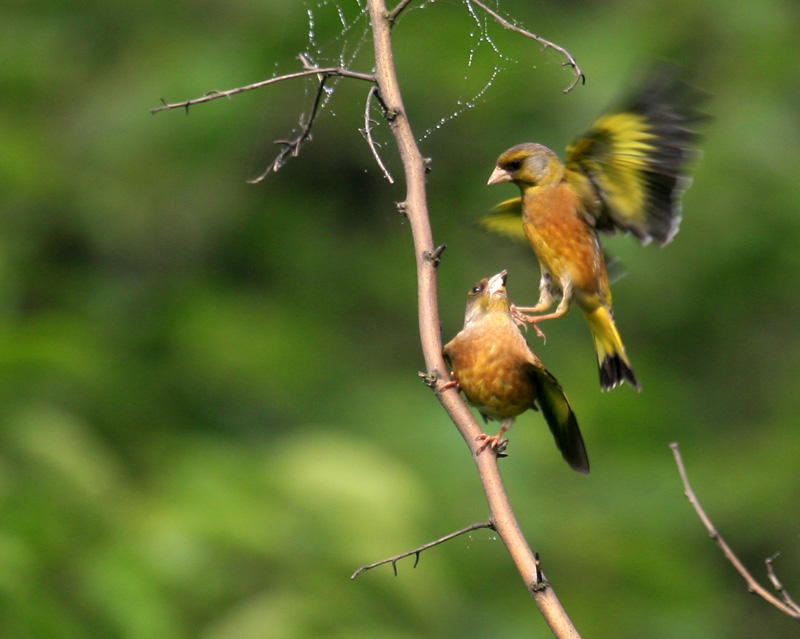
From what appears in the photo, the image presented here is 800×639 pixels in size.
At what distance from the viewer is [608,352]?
3.97 m

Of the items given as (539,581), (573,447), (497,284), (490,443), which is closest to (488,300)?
(497,284)

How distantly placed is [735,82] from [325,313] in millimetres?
3449

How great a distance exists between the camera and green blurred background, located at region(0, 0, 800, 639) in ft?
18.5

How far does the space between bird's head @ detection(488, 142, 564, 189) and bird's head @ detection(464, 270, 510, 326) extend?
0.40 meters

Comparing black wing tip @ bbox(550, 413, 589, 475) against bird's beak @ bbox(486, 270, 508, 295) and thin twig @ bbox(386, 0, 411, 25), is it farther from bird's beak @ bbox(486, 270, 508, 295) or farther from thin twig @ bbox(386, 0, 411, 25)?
thin twig @ bbox(386, 0, 411, 25)

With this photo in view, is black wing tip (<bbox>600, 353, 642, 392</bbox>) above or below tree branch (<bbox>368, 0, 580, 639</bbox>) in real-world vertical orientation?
above

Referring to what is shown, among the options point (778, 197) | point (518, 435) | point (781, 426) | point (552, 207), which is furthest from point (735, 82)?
point (552, 207)

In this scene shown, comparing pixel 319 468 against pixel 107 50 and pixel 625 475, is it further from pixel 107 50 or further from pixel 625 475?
pixel 107 50

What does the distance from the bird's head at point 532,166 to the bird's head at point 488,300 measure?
401mm

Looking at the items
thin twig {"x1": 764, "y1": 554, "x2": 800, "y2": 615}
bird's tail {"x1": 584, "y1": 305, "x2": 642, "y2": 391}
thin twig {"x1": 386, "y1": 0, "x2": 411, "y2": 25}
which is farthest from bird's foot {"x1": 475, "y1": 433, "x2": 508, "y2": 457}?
bird's tail {"x1": 584, "y1": 305, "x2": 642, "y2": 391}

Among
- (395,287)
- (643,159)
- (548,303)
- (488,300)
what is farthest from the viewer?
(395,287)

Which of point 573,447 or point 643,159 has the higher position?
point 643,159

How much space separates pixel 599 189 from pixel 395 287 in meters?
4.70

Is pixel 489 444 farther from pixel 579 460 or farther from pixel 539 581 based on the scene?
pixel 579 460
